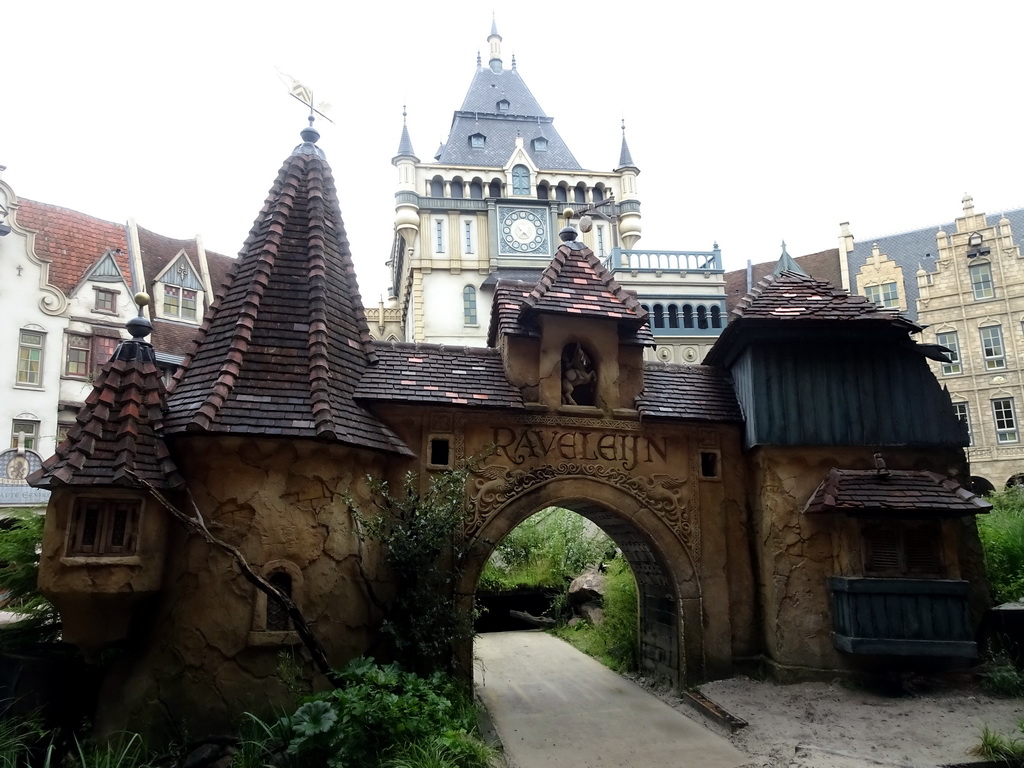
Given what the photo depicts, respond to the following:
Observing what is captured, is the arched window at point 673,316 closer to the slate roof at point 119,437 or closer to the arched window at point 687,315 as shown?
the arched window at point 687,315

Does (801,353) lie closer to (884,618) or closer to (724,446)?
(724,446)

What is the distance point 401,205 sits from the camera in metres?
33.4

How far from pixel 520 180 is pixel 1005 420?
81.8 ft

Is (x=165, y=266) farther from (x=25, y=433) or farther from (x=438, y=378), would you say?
(x=438, y=378)

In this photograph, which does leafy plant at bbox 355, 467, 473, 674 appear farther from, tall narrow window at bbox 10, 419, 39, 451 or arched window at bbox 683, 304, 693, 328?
arched window at bbox 683, 304, 693, 328

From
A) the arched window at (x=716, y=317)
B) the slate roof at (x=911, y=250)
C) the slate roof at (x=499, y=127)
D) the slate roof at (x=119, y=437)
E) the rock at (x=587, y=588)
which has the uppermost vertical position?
the slate roof at (x=499, y=127)

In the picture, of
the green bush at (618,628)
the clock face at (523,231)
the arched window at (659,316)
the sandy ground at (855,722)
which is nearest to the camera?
the sandy ground at (855,722)

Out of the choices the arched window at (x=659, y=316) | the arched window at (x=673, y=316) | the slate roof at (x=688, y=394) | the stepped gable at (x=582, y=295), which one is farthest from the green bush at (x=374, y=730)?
the arched window at (x=673, y=316)

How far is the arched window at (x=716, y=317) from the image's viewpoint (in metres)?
28.3

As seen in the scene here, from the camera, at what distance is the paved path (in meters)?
7.88

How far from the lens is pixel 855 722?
8.34 meters

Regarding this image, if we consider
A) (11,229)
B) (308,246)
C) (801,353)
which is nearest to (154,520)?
(308,246)

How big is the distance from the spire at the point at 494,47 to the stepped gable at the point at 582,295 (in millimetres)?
37266

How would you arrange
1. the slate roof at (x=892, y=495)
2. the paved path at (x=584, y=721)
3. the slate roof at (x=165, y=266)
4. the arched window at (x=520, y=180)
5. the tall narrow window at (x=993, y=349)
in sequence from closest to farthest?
the paved path at (x=584, y=721) < the slate roof at (x=892, y=495) < the slate roof at (x=165, y=266) < the tall narrow window at (x=993, y=349) < the arched window at (x=520, y=180)
